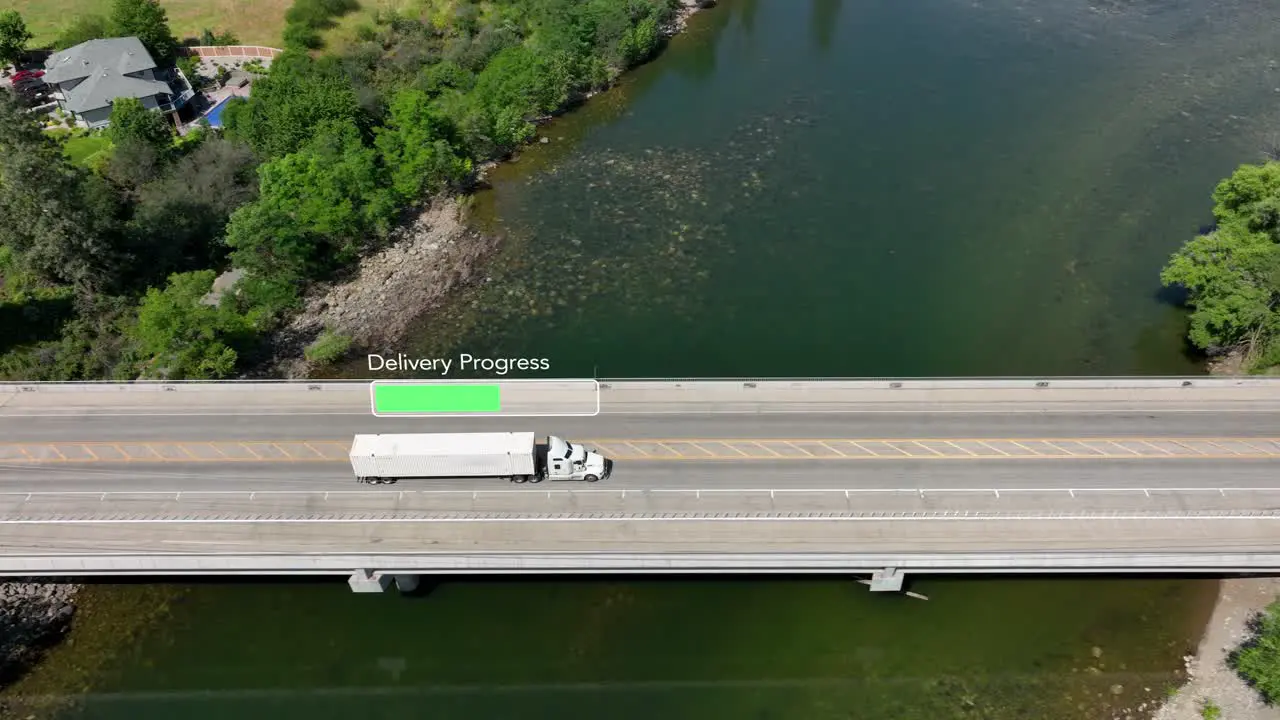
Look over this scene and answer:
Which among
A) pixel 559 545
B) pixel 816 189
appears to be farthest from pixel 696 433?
pixel 816 189

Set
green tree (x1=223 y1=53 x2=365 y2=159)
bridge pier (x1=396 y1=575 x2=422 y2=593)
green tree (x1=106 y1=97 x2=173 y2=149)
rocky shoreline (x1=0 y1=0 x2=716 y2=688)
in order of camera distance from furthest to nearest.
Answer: green tree (x1=106 y1=97 x2=173 y2=149), green tree (x1=223 y1=53 x2=365 y2=159), rocky shoreline (x1=0 y1=0 x2=716 y2=688), bridge pier (x1=396 y1=575 x2=422 y2=593)

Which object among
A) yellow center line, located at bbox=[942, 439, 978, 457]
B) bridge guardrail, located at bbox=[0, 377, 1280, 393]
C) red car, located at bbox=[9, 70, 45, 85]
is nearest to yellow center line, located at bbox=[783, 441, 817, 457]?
bridge guardrail, located at bbox=[0, 377, 1280, 393]

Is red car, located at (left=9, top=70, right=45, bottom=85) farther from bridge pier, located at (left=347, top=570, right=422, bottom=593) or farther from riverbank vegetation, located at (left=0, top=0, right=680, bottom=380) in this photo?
bridge pier, located at (left=347, top=570, right=422, bottom=593)

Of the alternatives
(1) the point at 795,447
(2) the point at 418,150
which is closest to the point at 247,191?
(2) the point at 418,150

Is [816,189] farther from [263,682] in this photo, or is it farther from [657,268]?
[263,682]

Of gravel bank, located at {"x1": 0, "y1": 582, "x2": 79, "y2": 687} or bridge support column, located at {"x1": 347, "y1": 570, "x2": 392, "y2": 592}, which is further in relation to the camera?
gravel bank, located at {"x1": 0, "y1": 582, "x2": 79, "y2": 687}

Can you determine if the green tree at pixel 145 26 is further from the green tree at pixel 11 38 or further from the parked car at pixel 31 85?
the green tree at pixel 11 38

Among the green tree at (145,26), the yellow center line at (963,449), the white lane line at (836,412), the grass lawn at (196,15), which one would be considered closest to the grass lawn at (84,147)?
the green tree at (145,26)
